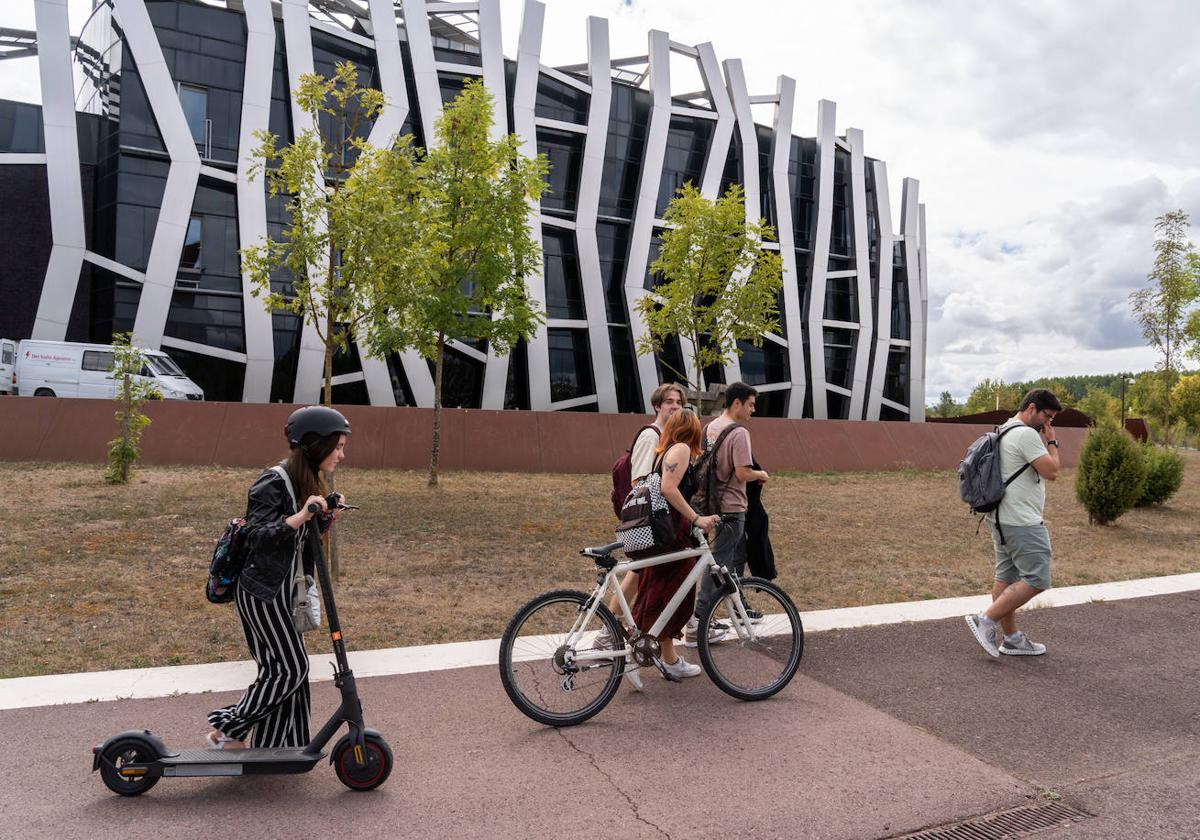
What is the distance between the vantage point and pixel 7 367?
70.5 feet

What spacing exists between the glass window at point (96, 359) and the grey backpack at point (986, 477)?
22264 millimetres

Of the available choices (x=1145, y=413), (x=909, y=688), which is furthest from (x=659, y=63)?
(x=1145, y=413)

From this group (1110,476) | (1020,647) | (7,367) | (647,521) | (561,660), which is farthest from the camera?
(7,367)

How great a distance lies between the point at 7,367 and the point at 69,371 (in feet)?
5.24

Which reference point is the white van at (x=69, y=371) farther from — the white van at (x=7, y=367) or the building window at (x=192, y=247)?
the building window at (x=192, y=247)

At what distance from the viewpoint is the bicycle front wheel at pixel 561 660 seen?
450 cm

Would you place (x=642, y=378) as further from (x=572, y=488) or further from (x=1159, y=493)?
(x=1159, y=493)

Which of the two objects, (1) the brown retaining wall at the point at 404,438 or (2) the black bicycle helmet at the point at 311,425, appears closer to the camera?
(2) the black bicycle helmet at the point at 311,425

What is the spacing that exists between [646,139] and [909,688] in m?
29.4

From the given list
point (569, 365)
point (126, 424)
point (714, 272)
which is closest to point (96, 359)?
point (126, 424)

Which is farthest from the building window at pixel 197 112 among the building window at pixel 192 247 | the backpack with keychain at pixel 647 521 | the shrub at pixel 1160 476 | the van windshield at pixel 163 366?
the shrub at pixel 1160 476

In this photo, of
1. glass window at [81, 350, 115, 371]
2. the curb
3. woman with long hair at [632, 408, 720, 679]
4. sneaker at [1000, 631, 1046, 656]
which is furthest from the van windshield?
sneaker at [1000, 631, 1046, 656]

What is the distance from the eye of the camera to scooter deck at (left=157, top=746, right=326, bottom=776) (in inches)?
137

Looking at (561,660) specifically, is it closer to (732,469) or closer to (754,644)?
(754,644)
